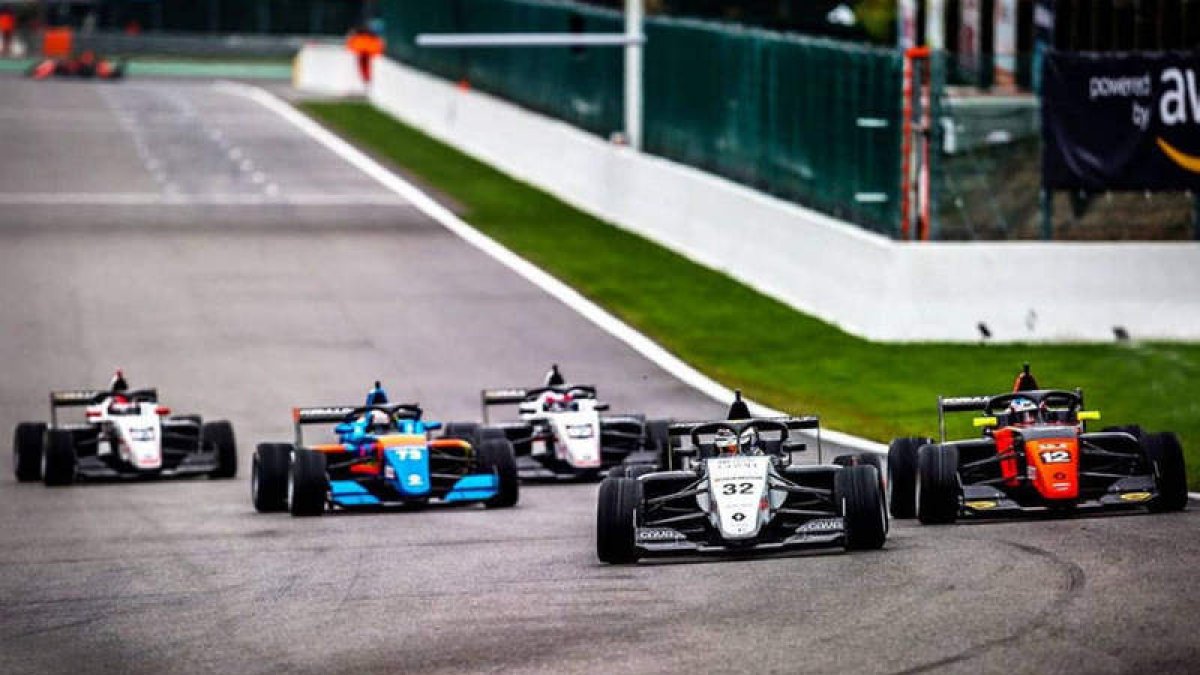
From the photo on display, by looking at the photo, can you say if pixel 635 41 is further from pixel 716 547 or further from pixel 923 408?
pixel 716 547

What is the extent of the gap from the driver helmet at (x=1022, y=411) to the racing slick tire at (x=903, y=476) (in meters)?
0.61

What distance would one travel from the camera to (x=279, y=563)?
738 inches

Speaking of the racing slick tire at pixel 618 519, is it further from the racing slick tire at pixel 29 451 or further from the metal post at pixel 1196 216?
the metal post at pixel 1196 216

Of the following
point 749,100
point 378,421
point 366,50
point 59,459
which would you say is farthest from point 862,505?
point 366,50

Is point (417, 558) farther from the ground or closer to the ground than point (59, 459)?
farther from the ground

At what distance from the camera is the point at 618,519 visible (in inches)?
692

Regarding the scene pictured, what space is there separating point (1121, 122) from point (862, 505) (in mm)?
15912

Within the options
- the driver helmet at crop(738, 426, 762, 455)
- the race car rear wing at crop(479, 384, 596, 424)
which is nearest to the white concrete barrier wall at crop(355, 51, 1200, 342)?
the race car rear wing at crop(479, 384, 596, 424)

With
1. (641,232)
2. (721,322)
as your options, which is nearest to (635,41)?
(641,232)

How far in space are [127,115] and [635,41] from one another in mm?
31141

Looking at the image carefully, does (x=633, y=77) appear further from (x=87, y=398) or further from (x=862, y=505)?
(x=862, y=505)

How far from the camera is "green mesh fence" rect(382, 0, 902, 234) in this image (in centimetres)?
3403

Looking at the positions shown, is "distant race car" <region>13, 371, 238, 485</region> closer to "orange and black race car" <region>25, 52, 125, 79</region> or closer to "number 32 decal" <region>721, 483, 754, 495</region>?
"number 32 decal" <region>721, 483, 754, 495</region>

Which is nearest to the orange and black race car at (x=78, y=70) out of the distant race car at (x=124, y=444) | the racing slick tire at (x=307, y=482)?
the distant race car at (x=124, y=444)
